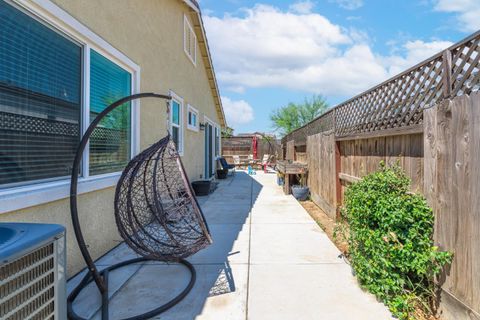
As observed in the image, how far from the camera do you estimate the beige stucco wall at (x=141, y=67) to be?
286 cm

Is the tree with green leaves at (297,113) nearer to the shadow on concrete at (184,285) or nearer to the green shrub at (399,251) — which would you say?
the shadow on concrete at (184,285)

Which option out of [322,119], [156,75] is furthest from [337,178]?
[156,75]

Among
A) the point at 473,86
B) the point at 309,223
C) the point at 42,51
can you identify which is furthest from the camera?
the point at 309,223

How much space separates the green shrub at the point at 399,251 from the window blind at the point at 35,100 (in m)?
2.98

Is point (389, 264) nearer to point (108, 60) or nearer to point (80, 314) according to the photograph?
point (80, 314)

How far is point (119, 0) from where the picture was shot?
3795mm

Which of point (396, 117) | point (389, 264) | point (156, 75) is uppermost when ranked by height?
point (156, 75)

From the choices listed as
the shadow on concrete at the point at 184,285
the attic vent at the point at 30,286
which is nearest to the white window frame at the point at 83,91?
the shadow on concrete at the point at 184,285

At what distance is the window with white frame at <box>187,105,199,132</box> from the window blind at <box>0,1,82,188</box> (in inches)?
189

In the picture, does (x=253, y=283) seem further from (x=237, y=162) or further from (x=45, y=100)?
(x=237, y=162)

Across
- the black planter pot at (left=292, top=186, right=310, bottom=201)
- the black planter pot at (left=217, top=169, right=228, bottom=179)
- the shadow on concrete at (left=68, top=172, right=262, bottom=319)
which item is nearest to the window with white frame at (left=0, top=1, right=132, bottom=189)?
the shadow on concrete at (left=68, top=172, right=262, bottom=319)

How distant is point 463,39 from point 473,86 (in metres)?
0.44

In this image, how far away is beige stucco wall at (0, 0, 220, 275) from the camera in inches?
112

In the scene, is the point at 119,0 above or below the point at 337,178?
above
